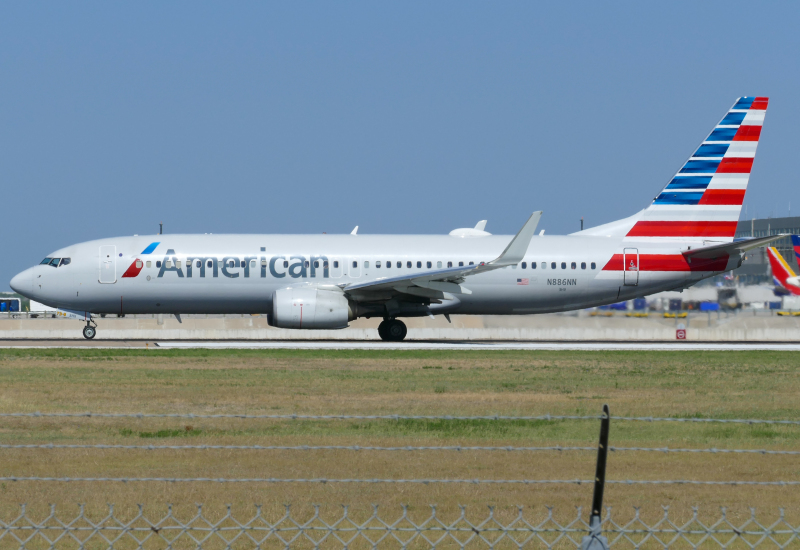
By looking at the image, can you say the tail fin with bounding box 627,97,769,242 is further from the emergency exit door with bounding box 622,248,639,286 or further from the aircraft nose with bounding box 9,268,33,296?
the aircraft nose with bounding box 9,268,33,296

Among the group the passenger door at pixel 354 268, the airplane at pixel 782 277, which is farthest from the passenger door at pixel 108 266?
the airplane at pixel 782 277

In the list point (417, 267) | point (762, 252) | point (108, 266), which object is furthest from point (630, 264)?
point (108, 266)

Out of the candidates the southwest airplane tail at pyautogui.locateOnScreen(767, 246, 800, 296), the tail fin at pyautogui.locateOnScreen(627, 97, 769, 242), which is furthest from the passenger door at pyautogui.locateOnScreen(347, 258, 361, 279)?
the southwest airplane tail at pyautogui.locateOnScreen(767, 246, 800, 296)

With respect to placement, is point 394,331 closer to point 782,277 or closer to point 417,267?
point 417,267

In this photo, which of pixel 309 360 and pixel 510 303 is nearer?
pixel 309 360

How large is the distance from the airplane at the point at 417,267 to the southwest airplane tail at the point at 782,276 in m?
7.53

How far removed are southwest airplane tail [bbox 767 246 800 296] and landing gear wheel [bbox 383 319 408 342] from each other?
17902 millimetres

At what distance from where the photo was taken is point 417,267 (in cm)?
3522

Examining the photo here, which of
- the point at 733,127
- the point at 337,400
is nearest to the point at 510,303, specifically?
the point at 733,127

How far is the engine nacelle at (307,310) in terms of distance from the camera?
32.7 meters

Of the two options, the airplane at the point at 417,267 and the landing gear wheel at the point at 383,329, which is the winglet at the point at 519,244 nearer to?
the airplane at the point at 417,267

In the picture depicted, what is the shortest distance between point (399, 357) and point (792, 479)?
1789cm

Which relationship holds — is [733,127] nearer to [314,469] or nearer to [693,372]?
[693,372]

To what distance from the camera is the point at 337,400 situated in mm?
17359
